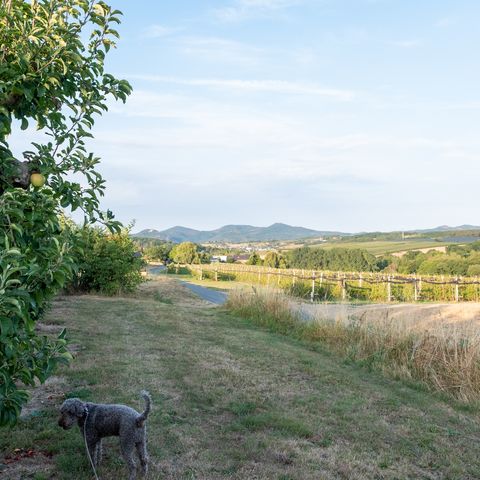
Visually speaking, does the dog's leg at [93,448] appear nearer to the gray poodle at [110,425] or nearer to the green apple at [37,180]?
the gray poodle at [110,425]

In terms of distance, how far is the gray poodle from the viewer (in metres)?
3.90

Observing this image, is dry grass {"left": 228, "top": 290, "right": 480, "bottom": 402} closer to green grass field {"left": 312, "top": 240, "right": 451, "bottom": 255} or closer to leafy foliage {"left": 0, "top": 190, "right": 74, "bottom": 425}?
leafy foliage {"left": 0, "top": 190, "right": 74, "bottom": 425}

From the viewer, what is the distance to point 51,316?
12.3 metres

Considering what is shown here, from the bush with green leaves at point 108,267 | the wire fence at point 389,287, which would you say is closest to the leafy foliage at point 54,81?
the bush with green leaves at point 108,267

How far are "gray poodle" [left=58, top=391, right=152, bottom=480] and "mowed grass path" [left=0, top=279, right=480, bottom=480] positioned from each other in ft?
0.89

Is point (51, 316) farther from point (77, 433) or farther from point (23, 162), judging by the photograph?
point (23, 162)

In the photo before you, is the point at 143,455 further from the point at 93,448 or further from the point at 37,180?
the point at 37,180

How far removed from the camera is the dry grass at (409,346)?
24.3 ft

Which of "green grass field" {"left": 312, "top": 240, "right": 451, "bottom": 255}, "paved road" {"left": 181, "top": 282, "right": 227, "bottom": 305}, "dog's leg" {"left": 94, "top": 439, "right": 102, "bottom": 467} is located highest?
"green grass field" {"left": 312, "top": 240, "right": 451, "bottom": 255}

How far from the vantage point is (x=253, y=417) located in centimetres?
565

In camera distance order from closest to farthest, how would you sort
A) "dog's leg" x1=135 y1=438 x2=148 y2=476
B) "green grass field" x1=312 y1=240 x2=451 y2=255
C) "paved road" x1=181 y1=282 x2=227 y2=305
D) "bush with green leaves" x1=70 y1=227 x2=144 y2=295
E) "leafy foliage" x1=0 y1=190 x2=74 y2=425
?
1. "leafy foliage" x1=0 y1=190 x2=74 y2=425
2. "dog's leg" x1=135 y1=438 x2=148 y2=476
3. "bush with green leaves" x1=70 y1=227 x2=144 y2=295
4. "paved road" x1=181 y1=282 x2=227 y2=305
5. "green grass field" x1=312 y1=240 x2=451 y2=255

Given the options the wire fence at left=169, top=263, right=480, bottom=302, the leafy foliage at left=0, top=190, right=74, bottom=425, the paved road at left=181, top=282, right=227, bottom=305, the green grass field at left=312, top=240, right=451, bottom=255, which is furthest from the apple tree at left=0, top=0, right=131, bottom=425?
the green grass field at left=312, top=240, right=451, bottom=255

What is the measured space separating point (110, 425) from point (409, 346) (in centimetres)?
642

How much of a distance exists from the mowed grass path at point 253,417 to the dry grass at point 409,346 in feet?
1.52
